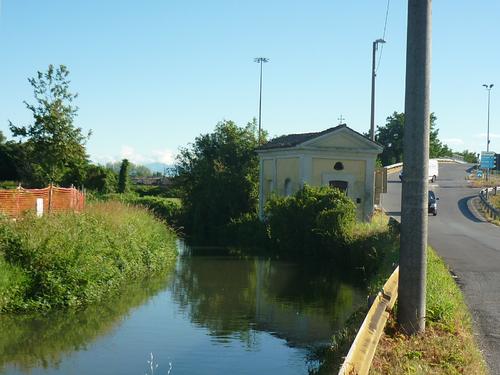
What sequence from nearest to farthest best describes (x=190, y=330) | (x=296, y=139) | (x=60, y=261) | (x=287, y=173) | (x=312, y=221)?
1. (x=190, y=330)
2. (x=60, y=261)
3. (x=312, y=221)
4. (x=287, y=173)
5. (x=296, y=139)

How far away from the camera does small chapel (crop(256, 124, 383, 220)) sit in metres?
35.5

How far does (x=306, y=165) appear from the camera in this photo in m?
35.4

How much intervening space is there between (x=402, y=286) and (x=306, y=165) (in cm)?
2675

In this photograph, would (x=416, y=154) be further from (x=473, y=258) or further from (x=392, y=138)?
(x=392, y=138)

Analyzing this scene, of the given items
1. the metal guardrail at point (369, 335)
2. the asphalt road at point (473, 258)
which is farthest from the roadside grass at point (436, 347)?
the asphalt road at point (473, 258)

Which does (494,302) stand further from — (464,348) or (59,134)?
(59,134)

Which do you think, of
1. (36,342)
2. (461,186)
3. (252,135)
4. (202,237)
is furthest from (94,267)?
(461,186)

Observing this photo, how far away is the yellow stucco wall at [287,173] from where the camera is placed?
36.6 m

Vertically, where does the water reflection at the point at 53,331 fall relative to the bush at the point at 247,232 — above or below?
below

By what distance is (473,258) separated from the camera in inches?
767

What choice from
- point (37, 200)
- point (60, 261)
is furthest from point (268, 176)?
point (60, 261)

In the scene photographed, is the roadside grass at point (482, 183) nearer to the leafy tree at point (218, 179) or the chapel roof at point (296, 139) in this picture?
the leafy tree at point (218, 179)

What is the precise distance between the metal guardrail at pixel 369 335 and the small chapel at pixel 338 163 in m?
25.2

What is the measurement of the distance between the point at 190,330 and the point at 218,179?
106ft
